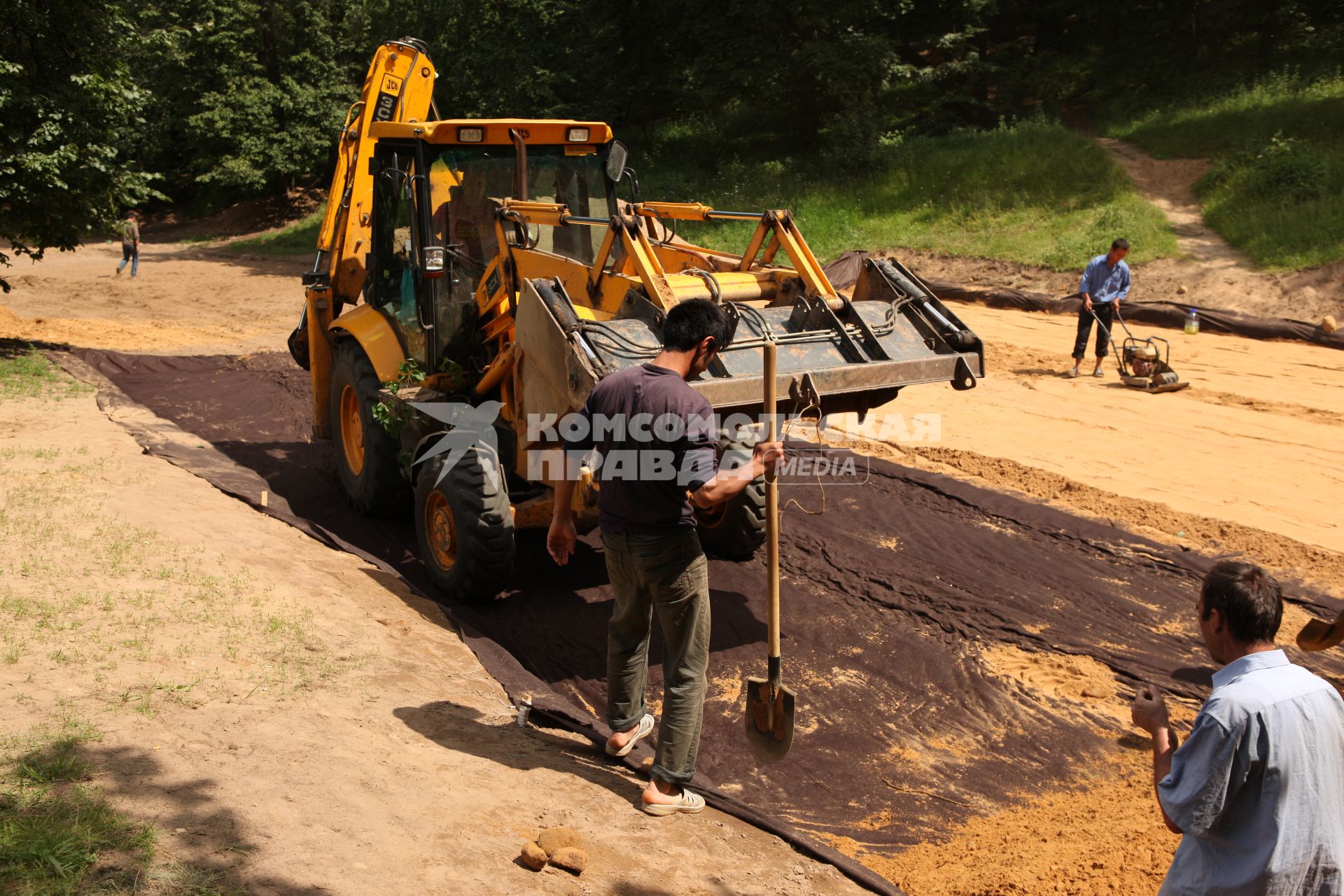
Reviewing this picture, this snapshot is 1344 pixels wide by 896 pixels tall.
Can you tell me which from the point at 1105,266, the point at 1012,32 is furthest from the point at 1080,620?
the point at 1012,32

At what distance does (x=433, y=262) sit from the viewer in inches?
288

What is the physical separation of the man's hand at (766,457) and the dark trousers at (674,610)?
467mm

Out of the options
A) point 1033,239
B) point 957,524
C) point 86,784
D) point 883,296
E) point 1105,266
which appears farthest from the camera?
point 1033,239

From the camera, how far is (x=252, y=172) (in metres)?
30.8

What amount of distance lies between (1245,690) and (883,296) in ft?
15.1

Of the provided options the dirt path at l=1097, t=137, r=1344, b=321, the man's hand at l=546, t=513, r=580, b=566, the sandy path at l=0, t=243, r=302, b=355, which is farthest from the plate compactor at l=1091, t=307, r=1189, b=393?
the sandy path at l=0, t=243, r=302, b=355

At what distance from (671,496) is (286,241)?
97.0ft

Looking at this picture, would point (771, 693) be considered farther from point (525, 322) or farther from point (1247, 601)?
point (525, 322)

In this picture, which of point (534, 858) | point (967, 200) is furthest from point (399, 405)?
point (967, 200)

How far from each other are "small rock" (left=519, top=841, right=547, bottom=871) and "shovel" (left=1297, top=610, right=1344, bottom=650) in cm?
256

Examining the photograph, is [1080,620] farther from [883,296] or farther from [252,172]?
[252,172]

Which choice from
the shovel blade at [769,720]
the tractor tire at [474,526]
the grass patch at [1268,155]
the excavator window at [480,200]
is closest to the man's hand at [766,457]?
the shovel blade at [769,720]

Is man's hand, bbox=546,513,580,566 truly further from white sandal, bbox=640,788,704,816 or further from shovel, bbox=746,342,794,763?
white sandal, bbox=640,788,704,816

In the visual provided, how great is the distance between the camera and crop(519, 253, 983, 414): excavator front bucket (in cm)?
582
